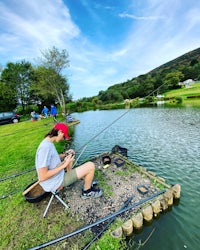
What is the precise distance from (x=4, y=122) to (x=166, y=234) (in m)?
24.1

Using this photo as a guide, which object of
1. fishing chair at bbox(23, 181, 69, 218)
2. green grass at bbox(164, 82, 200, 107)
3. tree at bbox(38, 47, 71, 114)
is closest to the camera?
fishing chair at bbox(23, 181, 69, 218)

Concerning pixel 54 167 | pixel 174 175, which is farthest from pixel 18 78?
pixel 174 175

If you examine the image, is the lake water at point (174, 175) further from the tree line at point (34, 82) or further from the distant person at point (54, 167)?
the tree line at point (34, 82)

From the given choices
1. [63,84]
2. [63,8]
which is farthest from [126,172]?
[63,84]

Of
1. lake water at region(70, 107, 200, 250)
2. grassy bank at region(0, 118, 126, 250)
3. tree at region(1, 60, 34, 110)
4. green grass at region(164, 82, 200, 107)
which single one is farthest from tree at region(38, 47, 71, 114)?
green grass at region(164, 82, 200, 107)

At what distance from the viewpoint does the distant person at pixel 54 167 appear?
97.7 inches

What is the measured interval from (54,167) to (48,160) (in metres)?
0.35

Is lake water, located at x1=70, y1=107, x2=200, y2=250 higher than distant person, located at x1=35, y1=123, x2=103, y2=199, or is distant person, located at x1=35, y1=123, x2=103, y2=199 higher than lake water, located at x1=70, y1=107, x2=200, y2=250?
distant person, located at x1=35, y1=123, x2=103, y2=199

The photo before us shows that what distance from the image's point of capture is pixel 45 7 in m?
8.05

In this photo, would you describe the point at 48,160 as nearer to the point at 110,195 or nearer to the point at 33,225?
the point at 33,225

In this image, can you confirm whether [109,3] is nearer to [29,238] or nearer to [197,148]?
[197,148]

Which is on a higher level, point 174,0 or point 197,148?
point 174,0

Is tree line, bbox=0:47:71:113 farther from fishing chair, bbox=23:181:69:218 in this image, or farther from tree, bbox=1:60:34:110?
fishing chair, bbox=23:181:69:218

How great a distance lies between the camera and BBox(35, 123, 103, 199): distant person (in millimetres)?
2482
